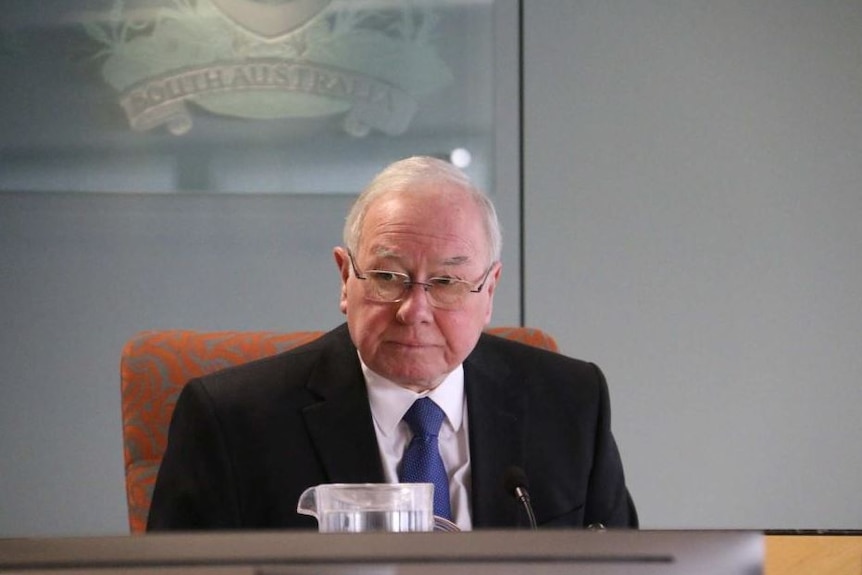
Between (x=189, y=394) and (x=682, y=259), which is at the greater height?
(x=682, y=259)

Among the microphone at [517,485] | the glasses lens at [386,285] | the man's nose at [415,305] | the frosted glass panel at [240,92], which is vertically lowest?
the microphone at [517,485]

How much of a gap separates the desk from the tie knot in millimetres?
603

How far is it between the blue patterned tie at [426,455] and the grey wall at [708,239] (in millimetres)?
1610

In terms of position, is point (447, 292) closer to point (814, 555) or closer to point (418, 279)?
point (418, 279)

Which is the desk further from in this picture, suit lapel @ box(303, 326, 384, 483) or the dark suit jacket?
suit lapel @ box(303, 326, 384, 483)

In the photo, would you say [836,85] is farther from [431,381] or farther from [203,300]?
[431,381]

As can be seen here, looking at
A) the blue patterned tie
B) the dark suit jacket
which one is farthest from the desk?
the blue patterned tie

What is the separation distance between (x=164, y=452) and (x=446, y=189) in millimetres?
624

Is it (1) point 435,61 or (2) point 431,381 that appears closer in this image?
(2) point 431,381

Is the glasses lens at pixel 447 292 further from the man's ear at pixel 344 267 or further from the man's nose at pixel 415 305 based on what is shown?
the man's ear at pixel 344 267

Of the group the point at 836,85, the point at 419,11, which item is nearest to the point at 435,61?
the point at 419,11

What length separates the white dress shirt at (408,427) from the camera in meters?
2.05

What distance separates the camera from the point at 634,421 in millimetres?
3668

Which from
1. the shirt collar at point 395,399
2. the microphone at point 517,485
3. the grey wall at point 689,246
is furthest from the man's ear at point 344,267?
the grey wall at point 689,246
